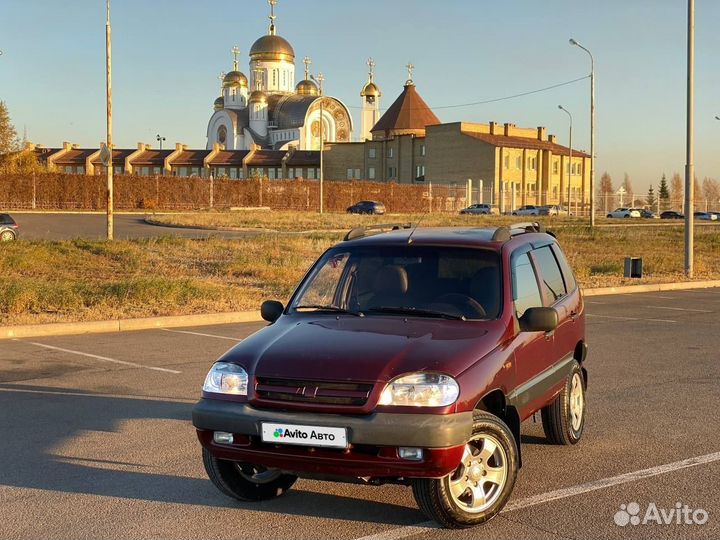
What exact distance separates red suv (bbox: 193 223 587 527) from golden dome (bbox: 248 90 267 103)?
110 meters

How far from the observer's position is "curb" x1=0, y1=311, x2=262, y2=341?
1331 centimetres

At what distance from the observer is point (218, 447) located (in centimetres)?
509

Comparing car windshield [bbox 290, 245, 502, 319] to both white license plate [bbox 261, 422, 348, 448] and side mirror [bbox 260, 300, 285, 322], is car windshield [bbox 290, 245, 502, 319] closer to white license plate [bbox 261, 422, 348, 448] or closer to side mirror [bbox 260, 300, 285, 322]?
side mirror [bbox 260, 300, 285, 322]

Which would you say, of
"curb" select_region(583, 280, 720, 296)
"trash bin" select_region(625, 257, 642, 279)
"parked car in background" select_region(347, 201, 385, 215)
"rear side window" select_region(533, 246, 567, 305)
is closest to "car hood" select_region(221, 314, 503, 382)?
"rear side window" select_region(533, 246, 567, 305)

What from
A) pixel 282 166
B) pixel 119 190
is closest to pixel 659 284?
pixel 119 190

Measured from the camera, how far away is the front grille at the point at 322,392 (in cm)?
479

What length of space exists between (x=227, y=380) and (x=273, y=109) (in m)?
113

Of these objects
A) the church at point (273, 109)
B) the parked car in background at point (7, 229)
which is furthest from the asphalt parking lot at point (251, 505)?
the church at point (273, 109)

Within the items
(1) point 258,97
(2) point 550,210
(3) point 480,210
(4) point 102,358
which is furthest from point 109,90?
(1) point 258,97

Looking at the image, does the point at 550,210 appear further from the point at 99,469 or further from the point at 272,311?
the point at 99,469

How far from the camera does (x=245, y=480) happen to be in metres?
5.50

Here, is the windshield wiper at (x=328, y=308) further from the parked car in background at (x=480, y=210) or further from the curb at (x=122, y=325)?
the parked car in background at (x=480, y=210)

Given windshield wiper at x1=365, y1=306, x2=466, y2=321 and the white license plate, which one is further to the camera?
windshield wiper at x1=365, y1=306, x2=466, y2=321

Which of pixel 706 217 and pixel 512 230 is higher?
pixel 706 217
